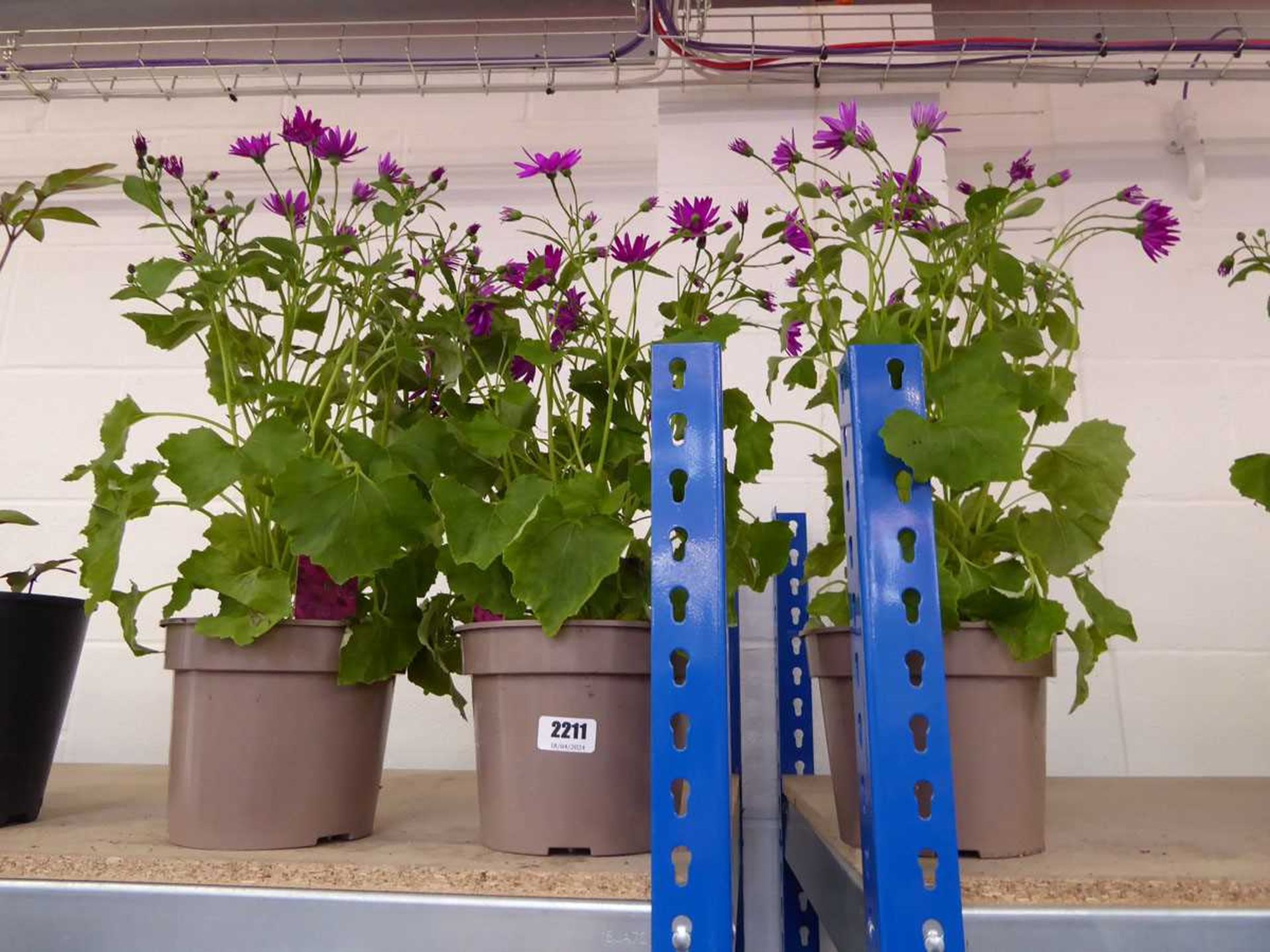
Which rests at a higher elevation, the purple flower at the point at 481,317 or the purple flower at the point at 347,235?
the purple flower at the point at 347,235

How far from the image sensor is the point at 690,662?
0.51m

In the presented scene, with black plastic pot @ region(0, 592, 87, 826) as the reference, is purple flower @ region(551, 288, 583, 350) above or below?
above

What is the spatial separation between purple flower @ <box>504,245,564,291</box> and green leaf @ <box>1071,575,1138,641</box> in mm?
473

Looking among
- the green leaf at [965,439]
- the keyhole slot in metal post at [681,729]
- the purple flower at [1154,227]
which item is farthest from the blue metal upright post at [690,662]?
the purple flower at [1154,227]

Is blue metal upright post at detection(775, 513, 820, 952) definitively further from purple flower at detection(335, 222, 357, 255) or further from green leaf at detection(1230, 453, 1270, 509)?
purple flower at detection(335, 222, 357, 255)

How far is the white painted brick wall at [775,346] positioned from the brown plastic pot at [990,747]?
27.3 inches

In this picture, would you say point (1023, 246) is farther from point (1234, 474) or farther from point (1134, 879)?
point (1134, 879)

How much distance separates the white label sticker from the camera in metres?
0.64

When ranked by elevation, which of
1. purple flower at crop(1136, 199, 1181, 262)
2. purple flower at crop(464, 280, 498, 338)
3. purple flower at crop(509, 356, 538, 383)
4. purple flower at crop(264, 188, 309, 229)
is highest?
purple flower at crop(264, 188, 309, 229)

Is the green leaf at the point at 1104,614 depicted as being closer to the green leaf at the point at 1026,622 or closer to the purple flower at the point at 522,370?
the green leaf at the point at 1026,622

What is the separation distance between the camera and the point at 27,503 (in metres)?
1.61

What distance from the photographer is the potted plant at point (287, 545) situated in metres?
0.66

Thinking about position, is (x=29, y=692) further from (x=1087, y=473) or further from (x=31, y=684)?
(x=1087, y=473)

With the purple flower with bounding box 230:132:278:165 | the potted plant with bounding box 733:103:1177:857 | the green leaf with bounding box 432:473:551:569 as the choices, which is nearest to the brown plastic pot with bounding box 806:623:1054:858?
the potted plant with bounding box 733:103:1177:857
